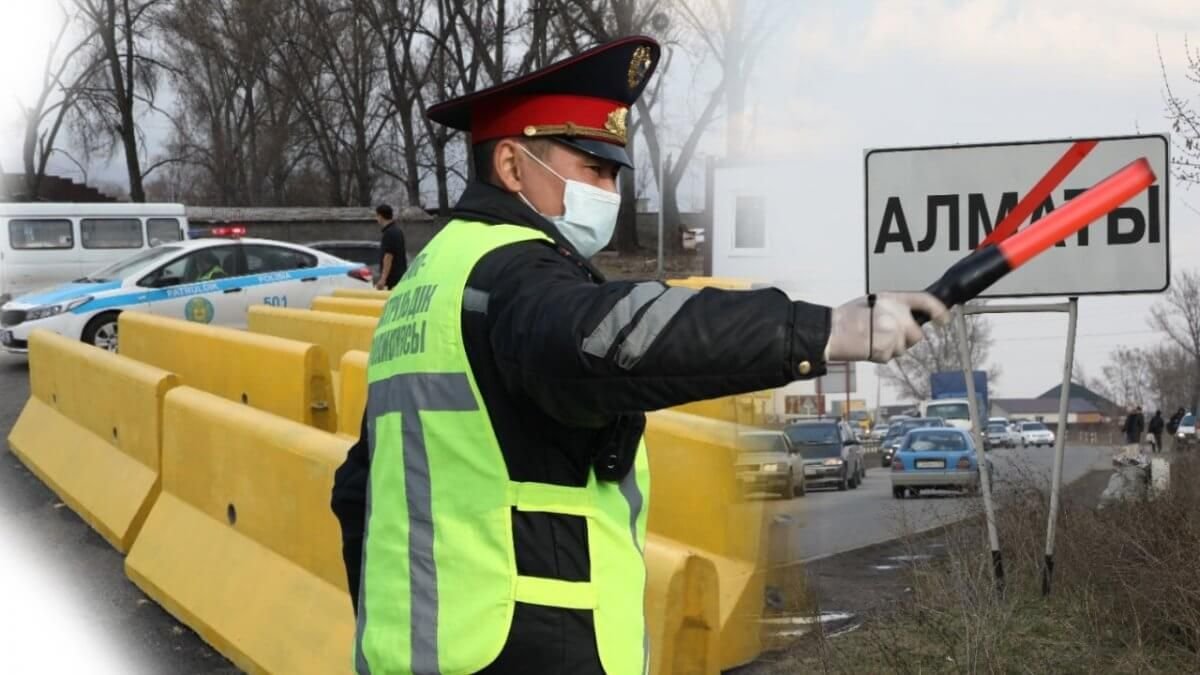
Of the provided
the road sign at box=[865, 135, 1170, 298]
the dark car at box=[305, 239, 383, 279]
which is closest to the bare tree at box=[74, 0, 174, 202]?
the dark car at box=[305, 239, 383, 279]

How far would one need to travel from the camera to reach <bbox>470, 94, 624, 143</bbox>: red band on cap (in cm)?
201

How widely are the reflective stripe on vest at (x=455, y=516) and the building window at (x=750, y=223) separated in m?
0.48

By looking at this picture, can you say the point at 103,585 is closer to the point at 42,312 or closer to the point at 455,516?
the point at 455,516

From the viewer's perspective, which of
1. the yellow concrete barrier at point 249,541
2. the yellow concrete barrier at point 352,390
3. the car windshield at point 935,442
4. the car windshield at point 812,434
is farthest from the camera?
the car windshield at point 935,442

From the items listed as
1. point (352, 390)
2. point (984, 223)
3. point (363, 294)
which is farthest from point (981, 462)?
point (363, 294)

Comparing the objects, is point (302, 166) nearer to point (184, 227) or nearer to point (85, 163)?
point (85, 163)

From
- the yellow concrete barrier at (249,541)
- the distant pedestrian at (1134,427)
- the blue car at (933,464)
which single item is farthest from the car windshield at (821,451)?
the distant pedestrian at (1134,427)

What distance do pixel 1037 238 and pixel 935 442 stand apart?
784cm

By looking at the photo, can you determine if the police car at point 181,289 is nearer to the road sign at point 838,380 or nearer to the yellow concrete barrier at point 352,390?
the yellow concrete barrier at point 352,390

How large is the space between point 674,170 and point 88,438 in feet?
20.3

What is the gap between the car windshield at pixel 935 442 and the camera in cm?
780

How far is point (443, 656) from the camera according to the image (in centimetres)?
198

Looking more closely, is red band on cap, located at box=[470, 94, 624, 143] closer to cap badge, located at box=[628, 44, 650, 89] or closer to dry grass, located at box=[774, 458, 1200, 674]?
cap badge, located at box=[628, 44, 650, 89]

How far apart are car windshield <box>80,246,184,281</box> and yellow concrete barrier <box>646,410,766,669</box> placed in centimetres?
1332
